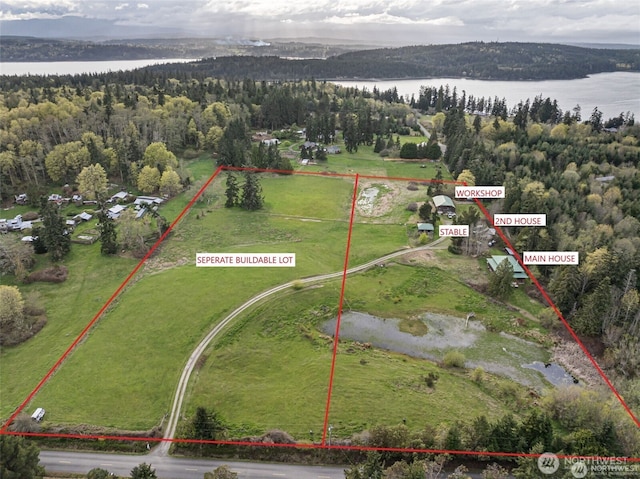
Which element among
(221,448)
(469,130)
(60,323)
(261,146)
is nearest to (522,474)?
(221,448)

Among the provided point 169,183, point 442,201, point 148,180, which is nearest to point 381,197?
point 442,201

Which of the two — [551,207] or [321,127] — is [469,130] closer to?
[321,127]

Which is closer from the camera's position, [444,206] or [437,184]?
[444,206]

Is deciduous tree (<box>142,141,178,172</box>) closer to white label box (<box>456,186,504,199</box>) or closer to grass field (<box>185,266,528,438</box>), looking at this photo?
grass field (<box>185,266,528,438</box>)

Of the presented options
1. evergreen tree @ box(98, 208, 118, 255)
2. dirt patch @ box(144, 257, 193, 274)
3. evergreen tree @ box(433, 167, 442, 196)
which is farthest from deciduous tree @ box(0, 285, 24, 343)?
evergreen tree @ box(433, 167, 442, 196)

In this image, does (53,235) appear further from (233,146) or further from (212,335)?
(233,146)

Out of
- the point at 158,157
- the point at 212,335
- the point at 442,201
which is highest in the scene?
the point at 158,157

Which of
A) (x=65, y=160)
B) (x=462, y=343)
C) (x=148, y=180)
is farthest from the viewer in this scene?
(x=65, y=160)
